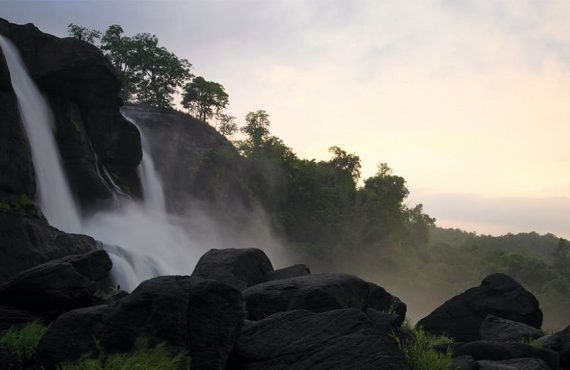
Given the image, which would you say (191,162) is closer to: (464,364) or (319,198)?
(319,198)

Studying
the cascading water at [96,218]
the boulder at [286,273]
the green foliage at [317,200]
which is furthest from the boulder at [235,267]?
the green foliage at [317,200]

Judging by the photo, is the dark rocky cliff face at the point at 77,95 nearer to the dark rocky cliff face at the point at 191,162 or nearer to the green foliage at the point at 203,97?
the dark rocky cliff face at the point at 191,162

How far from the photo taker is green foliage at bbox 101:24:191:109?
63.5 m

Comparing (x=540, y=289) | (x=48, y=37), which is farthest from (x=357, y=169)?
(x=48, y=37)

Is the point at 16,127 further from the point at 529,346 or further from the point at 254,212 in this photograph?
the point at 254,212

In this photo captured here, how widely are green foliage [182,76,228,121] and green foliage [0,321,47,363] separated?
196ft

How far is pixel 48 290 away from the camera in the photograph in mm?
11930

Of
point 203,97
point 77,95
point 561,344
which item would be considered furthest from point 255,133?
point 561,344

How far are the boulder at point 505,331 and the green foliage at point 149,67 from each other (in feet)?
166

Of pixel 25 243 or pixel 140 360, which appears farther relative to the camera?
pixel 25 243

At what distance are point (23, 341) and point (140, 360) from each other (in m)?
3.71

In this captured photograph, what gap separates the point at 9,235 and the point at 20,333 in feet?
30.9

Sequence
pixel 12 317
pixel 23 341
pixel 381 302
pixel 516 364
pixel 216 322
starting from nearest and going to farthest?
pixel 216 322 < pixel 23 341 < pixel 12 317 < pixel 516 364 < pixel 381 302

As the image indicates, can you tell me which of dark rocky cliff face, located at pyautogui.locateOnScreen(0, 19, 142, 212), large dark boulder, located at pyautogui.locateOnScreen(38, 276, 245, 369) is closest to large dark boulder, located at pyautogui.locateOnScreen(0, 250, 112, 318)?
large dark boulder, located at pyautogui.locateOnScreen(38, 276, 245, 369)
